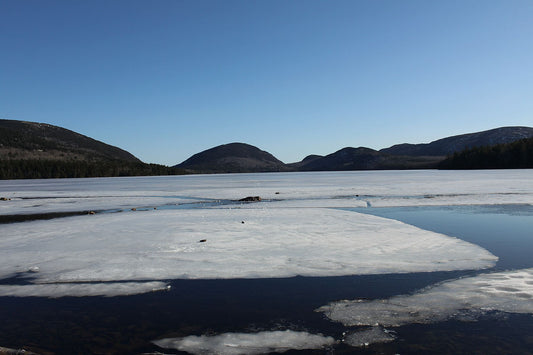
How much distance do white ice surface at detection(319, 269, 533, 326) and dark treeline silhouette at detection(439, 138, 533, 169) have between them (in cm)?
13078

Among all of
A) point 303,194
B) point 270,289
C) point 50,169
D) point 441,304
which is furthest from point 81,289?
point 50,169

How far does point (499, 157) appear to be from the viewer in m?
124

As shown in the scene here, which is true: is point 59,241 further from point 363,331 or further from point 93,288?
point 363,331

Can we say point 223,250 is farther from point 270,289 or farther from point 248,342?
point 248,342

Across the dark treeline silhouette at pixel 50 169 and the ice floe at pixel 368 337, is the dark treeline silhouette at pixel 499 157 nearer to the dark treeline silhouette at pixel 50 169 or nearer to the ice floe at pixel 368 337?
the ice floe at pixel 368 337

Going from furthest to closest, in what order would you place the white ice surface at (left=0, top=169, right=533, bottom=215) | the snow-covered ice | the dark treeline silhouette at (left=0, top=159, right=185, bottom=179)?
the dark treeline silhouette at (left=0, top=159, right=185, bottom=179) → the white ice surface at (left=0, top=169, right=533, bottom=215) → the snow-covered ice

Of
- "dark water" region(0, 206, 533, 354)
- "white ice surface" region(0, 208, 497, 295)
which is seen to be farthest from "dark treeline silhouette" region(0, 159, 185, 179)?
"dark water" region(0, 206, 533, 354)

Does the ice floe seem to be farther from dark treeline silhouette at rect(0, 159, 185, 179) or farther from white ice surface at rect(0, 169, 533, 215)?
dark treeline silhouette at rect(0, 159, 185, 179)

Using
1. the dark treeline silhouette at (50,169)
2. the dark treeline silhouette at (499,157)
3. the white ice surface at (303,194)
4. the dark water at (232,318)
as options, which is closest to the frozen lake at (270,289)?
Result: the dark water at (232,318)

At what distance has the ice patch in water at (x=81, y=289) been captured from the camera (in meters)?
7.56

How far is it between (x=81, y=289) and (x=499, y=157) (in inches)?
5606

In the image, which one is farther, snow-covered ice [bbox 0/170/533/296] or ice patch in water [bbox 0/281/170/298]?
snow-covered ice [bbox 0/170/533/296]

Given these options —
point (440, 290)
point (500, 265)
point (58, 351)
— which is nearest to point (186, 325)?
point (58, 351)

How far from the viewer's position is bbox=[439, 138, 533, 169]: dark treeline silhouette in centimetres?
11544
